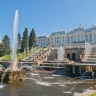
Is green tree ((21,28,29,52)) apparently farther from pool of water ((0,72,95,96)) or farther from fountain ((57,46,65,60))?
pool of water ((0,72,95,96))

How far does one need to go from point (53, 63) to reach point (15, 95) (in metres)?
21.1

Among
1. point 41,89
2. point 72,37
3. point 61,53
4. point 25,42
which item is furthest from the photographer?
point 72,37

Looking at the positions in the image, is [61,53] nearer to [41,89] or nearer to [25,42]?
[25,42]

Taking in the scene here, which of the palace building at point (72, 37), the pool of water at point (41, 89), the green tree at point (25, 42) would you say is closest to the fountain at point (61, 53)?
the palace building at point (72, 37)

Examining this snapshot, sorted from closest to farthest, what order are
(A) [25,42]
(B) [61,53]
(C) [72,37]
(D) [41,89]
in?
1. (D) [41,89]
2. (B) [61,53]
3. (A) [25,42]
4. (C) [72,37]

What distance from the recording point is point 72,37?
233 feet

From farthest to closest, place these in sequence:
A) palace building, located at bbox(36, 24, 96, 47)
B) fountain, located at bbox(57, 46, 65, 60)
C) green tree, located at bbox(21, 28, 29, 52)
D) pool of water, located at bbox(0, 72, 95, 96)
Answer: palace building, located at bbox(36, 24, 96, 47) < green tree, located at bbox(21, 28, 29, 52) < fountain, located at bbox(57, 46, 65, 60) < pool of water, located at bbox(0, 72, 95, 96)

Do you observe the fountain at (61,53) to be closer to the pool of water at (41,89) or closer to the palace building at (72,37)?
the palace building at (72,37)

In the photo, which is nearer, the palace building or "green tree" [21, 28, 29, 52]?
"green tree" [21, 28, 29, 52]

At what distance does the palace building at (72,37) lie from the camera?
2584 inches

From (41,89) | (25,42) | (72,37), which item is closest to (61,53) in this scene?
(25,42)

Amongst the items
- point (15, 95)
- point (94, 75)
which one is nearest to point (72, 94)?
point (15, 95)

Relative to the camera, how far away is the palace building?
215ft

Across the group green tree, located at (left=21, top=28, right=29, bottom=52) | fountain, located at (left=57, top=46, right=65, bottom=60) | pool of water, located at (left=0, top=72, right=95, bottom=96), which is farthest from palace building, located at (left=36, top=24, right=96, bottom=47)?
pool of water, located at (left=0, top=72, right=95, bottom=96)
